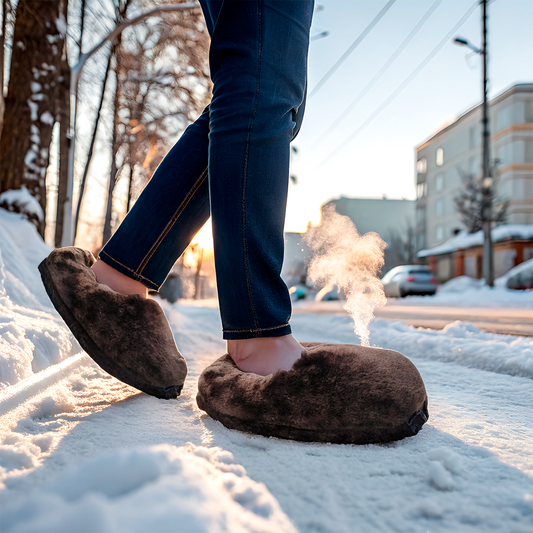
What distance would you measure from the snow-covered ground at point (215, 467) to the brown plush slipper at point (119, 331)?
0.19 ft

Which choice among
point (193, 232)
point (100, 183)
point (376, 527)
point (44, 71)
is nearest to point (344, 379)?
point (376, 527)

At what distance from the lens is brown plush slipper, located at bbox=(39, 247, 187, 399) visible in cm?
93

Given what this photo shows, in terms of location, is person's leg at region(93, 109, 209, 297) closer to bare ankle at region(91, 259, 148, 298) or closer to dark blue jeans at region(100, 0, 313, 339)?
bare ankle at region(91, 259, 148, 298)

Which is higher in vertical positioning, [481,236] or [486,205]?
[486,205]

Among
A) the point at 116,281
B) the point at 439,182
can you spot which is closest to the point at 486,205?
the point at 116,281

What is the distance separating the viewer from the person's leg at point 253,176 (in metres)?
0.89

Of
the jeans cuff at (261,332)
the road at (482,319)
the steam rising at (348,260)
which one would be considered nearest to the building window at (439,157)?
the road at (482,319)

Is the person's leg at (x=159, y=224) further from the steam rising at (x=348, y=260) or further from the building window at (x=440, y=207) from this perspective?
the building window at (x=440, y=207)

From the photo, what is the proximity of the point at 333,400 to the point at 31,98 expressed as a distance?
12.4ft

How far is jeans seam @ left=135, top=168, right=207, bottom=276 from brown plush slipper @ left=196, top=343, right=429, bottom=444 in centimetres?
39

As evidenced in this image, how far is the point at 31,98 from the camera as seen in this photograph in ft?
11.4

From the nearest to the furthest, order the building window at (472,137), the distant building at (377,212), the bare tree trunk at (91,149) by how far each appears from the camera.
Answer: the bare tree trunk at (91,149) < the building window at (472,137) < the distant building at (377,212)

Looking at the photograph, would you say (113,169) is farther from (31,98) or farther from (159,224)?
(159,224)

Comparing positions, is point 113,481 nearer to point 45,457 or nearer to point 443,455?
point 45,457
